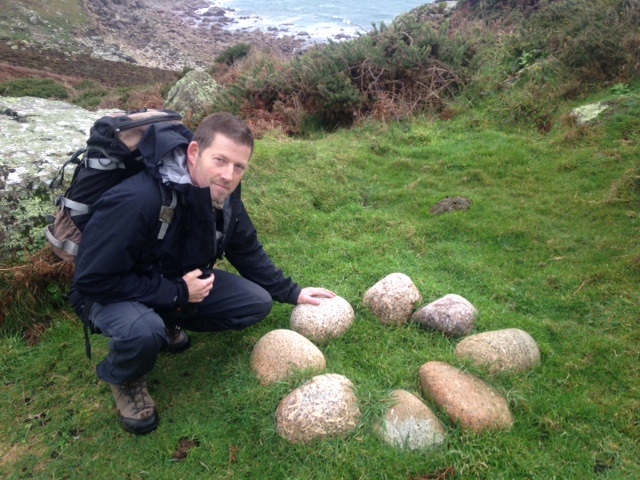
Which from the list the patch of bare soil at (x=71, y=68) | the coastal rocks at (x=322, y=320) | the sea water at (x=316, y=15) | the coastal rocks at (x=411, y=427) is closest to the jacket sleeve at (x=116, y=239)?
the coastal rocks at (x=322, y=320)

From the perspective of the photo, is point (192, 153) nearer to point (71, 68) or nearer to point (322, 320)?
point (322, 320)

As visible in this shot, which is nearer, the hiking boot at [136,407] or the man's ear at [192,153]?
the man's ear at [192,153]

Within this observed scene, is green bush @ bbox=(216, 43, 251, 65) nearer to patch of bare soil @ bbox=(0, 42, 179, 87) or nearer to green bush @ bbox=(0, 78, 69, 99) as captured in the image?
patch of bare soil @ bbox=(0, 42, 179, 87)

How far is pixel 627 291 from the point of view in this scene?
15.2 ft

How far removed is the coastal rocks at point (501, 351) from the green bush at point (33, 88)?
2074cm

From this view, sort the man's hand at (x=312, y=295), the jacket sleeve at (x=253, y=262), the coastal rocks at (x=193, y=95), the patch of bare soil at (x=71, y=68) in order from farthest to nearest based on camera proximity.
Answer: the patch of bare soil at (x=71, y=68)
the coastal rocks at (x=193, y=95)
the man's hand at (x=312, y=295)
the jacket sleeve at (x=253, y=262)

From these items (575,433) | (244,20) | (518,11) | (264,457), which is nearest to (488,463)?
(575,433)

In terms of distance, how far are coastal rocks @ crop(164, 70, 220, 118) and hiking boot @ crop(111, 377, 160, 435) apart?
8.77m

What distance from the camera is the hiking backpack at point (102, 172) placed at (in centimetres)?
335

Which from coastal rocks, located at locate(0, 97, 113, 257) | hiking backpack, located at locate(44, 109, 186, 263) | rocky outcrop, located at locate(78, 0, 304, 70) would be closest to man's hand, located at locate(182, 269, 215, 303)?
hiking backpack, located at locate(44, 109, 186, 263)

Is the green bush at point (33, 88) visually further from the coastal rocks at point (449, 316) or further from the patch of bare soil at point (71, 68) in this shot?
the coastal rocks at point (449, 316)

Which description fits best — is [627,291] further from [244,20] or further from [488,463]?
[244,20]

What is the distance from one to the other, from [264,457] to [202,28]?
4903 centimetres

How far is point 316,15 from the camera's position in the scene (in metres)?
52.3
